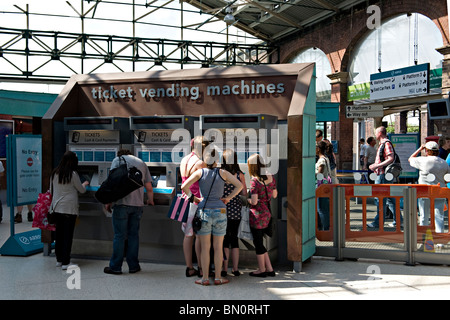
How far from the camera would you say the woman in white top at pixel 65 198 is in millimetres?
5270

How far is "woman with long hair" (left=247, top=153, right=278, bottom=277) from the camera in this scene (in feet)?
16.1

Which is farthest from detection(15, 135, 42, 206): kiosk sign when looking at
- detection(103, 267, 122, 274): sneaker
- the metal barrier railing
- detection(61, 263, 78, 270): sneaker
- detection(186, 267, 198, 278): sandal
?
the metal barrier railing

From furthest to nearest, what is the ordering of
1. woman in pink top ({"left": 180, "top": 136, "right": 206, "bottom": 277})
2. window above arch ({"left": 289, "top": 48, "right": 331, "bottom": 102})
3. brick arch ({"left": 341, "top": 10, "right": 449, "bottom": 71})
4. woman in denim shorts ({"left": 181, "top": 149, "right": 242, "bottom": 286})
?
1. window above arch ({"left": 289, "top": 48, "right": 331, "bottom": 102})
2. brick arch ({"left": 341, "top": 10, "right": 449, "bottom": 71})
3. woman in pink top ({"left": 180, "top": 136, "right": 206, "bottom": 277})
4. woman in denim shorts ({"left": 181, "top": 149, "right": 242, "bottom": 286})

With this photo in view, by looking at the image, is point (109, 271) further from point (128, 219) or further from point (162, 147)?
point (162, 147)

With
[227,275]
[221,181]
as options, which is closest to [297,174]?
[221,181]

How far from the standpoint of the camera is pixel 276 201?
542 centimetres

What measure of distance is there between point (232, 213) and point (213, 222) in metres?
0.39

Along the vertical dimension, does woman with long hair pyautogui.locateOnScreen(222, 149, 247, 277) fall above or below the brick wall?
below

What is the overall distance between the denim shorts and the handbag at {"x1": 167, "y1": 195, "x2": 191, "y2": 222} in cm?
48

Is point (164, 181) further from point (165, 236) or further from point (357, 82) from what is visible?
point (357, 82)

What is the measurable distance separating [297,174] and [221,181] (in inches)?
37.9

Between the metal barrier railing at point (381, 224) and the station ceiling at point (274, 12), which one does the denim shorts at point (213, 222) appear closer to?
the metal barrier railing at point (381, 224)

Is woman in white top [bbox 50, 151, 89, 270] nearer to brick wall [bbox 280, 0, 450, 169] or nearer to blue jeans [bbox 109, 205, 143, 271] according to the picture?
blue jeans [bbox 109, 205, 143, 271]

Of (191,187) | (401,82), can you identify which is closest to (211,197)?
(191,187)
